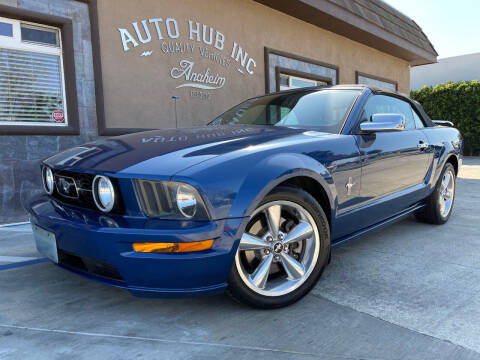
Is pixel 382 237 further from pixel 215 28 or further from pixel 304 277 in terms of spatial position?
pixel 215 28

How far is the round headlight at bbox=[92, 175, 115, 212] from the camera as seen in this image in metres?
1.88

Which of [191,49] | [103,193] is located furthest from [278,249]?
[191,49]

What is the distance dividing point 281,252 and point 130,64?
4.51 meters

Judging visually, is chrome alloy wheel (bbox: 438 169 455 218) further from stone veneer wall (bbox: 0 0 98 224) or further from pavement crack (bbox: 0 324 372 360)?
stone veneer wall (bbox: 0 0 98 224)

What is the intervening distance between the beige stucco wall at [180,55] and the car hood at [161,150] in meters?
3.30

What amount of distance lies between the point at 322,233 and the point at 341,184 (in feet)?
1.28

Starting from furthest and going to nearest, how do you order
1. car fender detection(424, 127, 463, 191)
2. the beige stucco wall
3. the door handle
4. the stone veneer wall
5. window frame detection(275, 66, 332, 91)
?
window frame detection(275, 66, 332, 91)
the beige stucco wall
the stone veneer wall
car fender detection(424, 127, 463, 191)
the door handle

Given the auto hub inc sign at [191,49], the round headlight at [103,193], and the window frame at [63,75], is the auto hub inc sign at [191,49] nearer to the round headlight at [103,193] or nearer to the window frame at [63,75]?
the window frame at [63,75]

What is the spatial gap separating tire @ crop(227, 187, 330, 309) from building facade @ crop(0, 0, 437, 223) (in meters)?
3.85

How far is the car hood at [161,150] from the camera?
6.20 feet

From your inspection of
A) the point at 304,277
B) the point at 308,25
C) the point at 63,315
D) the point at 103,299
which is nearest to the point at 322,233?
the point at 304,277

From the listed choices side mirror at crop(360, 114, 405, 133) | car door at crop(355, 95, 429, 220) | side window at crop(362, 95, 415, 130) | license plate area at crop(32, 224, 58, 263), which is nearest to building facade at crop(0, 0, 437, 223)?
license plate area at crop(32, 224, 58, 263)

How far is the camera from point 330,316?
2.01 metres

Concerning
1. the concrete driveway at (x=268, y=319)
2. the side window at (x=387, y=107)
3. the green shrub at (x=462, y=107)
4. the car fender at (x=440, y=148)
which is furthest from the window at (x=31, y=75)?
the green shrub at (x=462, y=107)
